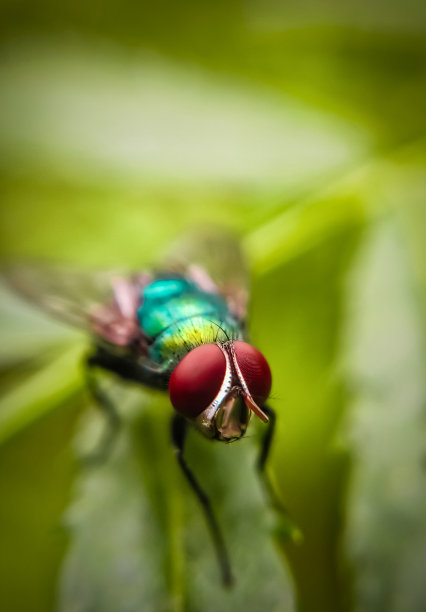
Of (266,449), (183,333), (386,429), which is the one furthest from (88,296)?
(386,429)

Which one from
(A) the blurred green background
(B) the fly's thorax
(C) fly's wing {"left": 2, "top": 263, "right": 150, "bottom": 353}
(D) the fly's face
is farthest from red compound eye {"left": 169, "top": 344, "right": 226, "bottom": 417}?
(C) fly's wing {"left": 2, "top": 263, "right": 150, "bottom": 353}

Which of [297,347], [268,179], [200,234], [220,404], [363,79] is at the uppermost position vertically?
[363,79]

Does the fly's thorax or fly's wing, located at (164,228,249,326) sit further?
fly's wing, located at (164,228,249,326)

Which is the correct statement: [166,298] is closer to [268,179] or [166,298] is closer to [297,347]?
[297,347]

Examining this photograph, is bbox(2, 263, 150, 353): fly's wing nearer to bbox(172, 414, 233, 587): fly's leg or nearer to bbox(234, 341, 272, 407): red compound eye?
bbox(172, 414, 233, 587): fly's leg

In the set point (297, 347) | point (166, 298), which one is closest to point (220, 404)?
point (166, 298)

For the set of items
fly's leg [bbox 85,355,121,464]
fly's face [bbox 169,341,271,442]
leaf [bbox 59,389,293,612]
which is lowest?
leaf [bbox 59,389,293,612]
